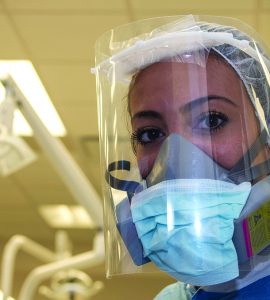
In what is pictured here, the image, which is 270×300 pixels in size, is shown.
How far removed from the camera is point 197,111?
805 mm

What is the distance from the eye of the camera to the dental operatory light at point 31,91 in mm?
2961

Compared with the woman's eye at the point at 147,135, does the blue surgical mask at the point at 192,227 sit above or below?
below

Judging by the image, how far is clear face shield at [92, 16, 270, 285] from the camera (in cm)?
74

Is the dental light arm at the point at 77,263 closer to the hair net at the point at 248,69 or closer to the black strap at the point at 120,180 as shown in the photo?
the black strap at the point at 120,180

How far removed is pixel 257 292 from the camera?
76 cm

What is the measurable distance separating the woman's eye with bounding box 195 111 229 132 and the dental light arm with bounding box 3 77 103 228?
100 centimetres

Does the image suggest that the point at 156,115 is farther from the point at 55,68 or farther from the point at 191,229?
the point at 55,68

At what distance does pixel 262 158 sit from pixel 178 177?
143 millimetres

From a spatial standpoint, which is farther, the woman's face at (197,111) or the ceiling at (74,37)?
the ceiling at (74,37)

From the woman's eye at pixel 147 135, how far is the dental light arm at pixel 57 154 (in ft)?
2.88

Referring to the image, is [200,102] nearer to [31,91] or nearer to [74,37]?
[74,37]

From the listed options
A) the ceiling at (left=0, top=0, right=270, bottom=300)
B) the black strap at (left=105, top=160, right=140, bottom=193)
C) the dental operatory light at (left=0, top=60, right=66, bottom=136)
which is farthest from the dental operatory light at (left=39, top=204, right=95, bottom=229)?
the black strap at (left=105, top=160, right=140, bottom=193)

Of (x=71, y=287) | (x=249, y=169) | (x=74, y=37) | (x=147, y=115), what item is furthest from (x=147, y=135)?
(x=74, y=37)

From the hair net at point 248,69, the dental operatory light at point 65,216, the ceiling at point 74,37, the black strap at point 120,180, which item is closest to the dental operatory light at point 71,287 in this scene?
the ceiling at point 74,37
